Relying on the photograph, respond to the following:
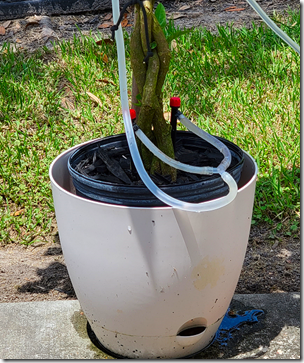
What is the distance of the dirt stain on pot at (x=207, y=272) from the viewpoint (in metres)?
1.77

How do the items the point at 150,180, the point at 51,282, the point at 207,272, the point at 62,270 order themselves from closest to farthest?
the point at 150,180, the point at 207,272, the point at 51,282, the point at 62,270

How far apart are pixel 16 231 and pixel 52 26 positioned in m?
2.40

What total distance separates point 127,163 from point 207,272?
54 cm

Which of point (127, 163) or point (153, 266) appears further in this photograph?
point (127, 163)

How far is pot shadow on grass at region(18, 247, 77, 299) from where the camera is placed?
2648mm

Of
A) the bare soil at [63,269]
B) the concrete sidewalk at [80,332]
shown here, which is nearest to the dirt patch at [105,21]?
the bare soil at [63,269]

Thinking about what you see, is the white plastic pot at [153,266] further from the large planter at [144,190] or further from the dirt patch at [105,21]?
the dirt patch at [105,21]

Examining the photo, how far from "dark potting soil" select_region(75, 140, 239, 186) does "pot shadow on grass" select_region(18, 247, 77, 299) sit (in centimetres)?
90

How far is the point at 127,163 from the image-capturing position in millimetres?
1992

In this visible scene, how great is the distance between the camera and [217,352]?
2.08 metres

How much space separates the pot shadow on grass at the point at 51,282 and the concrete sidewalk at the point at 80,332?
0.80 feet

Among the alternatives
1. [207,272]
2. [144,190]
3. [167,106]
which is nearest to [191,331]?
[207,272]

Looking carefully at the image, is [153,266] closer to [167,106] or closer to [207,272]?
[207,272]

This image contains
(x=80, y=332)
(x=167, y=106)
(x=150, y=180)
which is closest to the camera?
(x=150, y=180)
